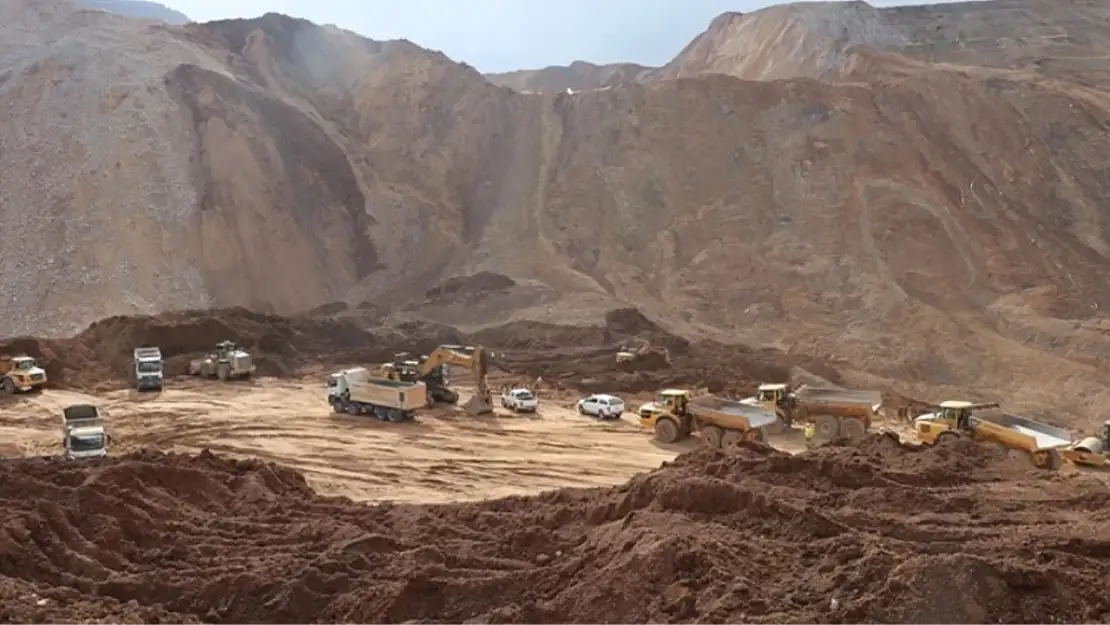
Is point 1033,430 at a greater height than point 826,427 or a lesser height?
greater

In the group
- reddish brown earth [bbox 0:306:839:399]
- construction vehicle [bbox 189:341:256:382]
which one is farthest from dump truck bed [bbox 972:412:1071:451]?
construction vehicle [bbox 189:341:256:382]

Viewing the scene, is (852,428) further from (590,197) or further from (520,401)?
(590,197)

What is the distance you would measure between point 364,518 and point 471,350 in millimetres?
10249

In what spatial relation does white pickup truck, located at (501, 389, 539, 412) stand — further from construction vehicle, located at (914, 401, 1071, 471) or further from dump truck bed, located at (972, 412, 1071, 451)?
dump truck bed, located at (972, 412, 1071, 451)

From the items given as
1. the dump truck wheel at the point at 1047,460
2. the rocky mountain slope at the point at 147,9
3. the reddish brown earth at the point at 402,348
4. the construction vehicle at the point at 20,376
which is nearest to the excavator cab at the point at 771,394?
the reddish brown earth at the point at 402,348

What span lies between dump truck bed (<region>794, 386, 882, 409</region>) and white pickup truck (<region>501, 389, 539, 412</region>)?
236 inches

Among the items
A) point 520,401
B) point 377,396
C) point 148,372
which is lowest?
point 520,401

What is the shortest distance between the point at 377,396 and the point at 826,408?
9774 millimetres

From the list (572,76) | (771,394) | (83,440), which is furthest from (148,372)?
(572,76)

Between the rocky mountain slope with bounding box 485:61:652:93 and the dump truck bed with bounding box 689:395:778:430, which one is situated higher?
the rocky mountain slope with bounding box 485:61:652:93

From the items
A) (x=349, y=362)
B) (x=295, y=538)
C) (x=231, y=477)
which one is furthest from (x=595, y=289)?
(x=295, y=538)

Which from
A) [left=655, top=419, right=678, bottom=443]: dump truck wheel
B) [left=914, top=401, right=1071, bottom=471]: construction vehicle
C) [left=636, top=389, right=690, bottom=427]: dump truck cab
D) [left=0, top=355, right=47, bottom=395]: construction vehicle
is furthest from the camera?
[left=0, top=355, right=47, bottom=395]: construction vehicle

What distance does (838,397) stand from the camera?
20219 mm

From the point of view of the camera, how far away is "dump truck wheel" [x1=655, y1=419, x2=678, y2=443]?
63.9ft
